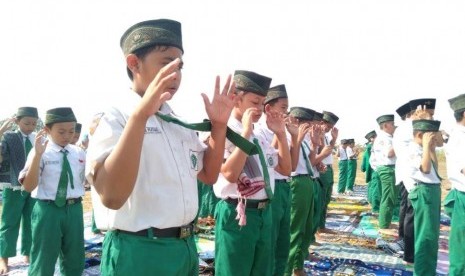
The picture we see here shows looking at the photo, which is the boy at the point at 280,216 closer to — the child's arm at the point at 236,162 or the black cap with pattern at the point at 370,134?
the child's arm at the point at 236,162

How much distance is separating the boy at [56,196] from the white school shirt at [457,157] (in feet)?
14.9

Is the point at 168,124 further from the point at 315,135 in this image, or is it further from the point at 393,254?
the point at 393,254

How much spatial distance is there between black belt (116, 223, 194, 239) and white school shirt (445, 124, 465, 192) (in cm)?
388

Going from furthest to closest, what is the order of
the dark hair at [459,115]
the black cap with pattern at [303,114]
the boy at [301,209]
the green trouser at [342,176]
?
the green trouser at [342,176] < the black cap with pattern at [303,114] < the boy at [301,209] < the dark hair at [459,115]

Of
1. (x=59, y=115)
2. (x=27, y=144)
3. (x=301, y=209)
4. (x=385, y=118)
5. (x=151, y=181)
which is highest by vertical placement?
(x=385, y=118)

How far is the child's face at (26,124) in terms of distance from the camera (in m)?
6.86

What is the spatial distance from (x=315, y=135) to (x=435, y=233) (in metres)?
2.01

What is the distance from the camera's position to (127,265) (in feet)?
6.97

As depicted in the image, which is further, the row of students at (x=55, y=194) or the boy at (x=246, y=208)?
the row of students at (x=55, y=194)

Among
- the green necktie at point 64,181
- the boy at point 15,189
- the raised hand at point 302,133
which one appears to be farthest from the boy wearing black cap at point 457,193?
the boy at point 15,189

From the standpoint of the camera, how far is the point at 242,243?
12.4 ft

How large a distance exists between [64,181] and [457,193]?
15.5 ft

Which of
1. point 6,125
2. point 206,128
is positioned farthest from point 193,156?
point 6,125

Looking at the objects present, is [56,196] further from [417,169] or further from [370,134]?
[370,134]
